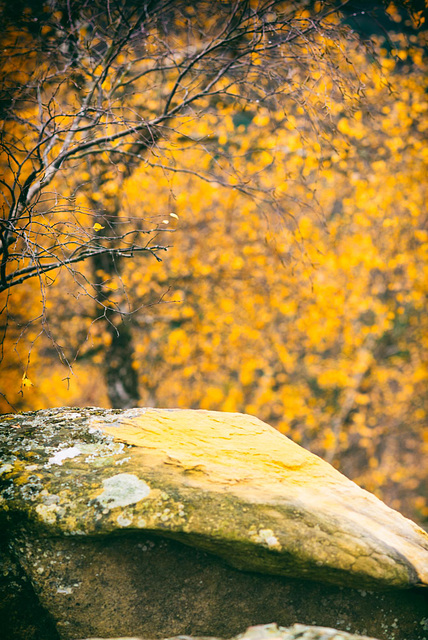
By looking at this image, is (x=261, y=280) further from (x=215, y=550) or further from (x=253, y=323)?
(x=215, y=550)

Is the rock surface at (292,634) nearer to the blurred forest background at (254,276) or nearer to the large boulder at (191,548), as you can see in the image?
the large boulder at (191,548)

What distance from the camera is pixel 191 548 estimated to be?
261 centimetres

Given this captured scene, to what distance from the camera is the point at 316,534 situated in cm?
252

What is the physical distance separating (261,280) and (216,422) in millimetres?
5304

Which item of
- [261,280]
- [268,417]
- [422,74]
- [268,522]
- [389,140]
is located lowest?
[268,417]

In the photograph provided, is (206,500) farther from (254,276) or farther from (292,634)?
(254,276)

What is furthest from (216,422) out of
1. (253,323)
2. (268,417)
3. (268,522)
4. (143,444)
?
(268,417)

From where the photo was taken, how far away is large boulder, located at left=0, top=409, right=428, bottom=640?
245cm

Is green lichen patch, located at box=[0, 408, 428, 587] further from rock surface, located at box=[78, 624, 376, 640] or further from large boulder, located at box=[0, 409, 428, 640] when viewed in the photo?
rock surface, located at box=[78, 624, 376, 640]

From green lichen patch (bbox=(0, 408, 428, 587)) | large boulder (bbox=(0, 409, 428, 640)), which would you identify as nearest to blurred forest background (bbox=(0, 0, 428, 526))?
green lichen patch (bbox=(0, 408, 428, 587))

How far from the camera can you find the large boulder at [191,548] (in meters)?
2.45

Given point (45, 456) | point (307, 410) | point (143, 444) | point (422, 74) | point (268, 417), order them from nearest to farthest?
point (45, 456) < point (143, 444) < point (422, 74) < point (307, 410) < point (268, 417)

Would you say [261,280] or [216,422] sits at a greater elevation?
[261,280]

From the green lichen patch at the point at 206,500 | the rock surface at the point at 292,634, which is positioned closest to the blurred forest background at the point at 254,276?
the green lichen patch at the point at 206,500
